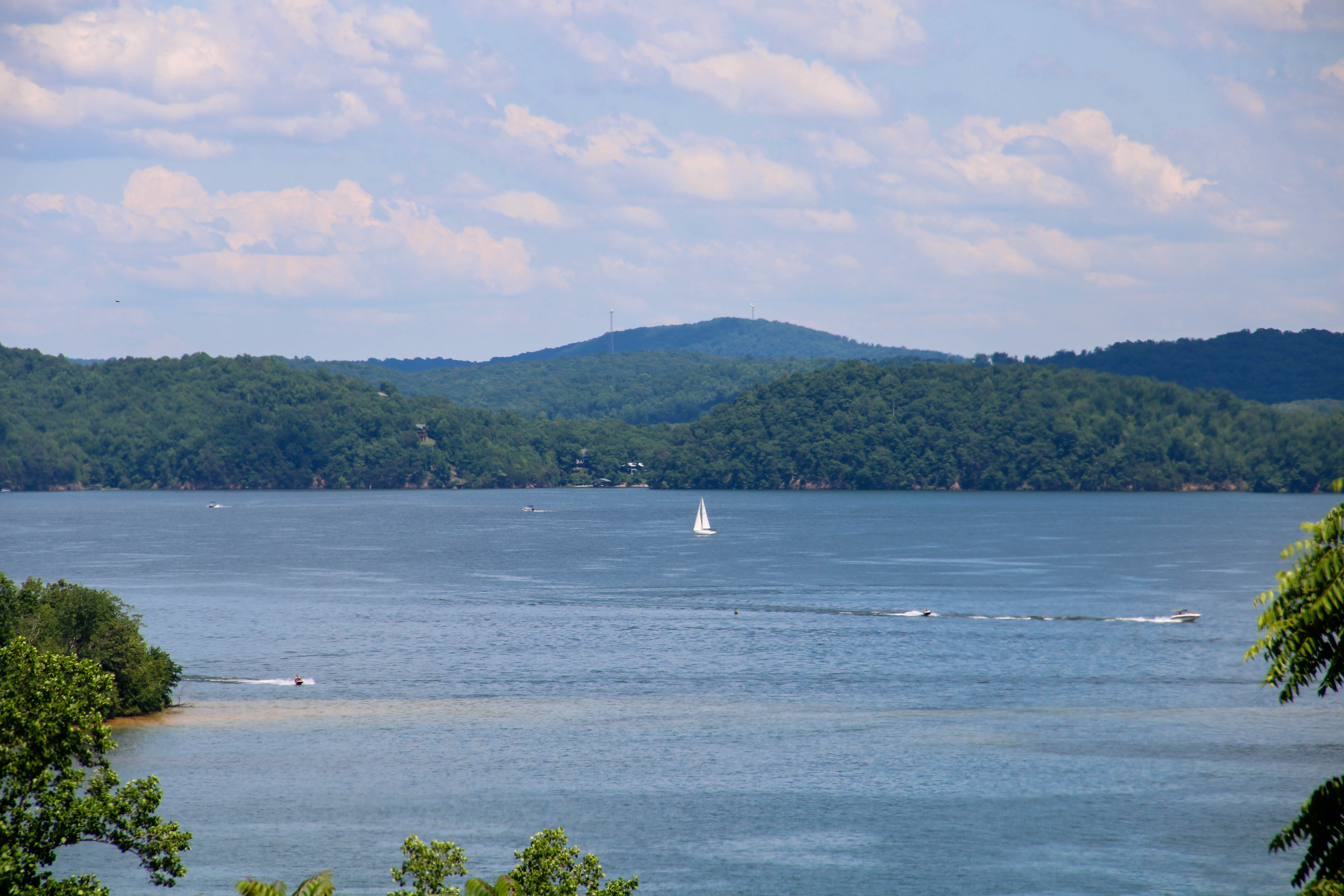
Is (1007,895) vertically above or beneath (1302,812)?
beneath

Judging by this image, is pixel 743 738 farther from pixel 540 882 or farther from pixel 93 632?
pixel 540 882

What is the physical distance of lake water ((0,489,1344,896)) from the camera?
52250 millimetres

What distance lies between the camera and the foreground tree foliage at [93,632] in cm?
6844

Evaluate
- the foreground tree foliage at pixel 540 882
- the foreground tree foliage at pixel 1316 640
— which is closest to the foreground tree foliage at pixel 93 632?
the foreground tree foliage at pixel 540 882

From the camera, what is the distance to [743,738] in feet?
236

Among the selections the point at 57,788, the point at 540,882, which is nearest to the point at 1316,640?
the point at 540,882

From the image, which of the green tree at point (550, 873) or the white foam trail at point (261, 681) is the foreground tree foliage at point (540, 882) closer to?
the green tree at point (550, 873)

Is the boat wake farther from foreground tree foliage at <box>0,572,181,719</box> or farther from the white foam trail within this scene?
foreground tree foliage at <box>0,572,181,719</box>

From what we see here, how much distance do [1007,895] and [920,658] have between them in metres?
50.7

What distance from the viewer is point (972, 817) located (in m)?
57.8

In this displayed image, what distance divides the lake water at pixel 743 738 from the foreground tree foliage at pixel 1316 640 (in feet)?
118

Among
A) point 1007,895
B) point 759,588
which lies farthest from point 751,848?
point 759,588

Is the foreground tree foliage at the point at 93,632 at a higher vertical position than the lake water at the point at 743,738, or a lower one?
higher

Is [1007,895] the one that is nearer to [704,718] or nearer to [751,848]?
[751,848]
